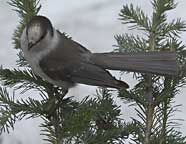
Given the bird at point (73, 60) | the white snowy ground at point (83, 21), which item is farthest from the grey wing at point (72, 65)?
the white snowy ground at point (83, 21)

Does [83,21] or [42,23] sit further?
[83,21]

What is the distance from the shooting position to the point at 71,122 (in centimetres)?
75

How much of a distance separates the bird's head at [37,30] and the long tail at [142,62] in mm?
136

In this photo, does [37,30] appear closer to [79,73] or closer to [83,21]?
[79,73]

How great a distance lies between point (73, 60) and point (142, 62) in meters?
0.27

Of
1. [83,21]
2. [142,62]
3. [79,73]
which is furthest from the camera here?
[83,21]

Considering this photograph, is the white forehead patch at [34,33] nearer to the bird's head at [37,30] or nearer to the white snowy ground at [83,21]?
the bird's head at [37,30]

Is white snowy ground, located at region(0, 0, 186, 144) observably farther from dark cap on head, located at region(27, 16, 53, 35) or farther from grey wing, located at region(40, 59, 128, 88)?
dark cap on head, located at region(27, 16, 53, 35)

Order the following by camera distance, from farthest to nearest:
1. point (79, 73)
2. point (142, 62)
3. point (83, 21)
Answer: point (83, 21) → point (79, 73) → point (142, 62)

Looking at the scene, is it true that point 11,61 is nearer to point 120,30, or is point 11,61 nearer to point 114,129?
point 120,30

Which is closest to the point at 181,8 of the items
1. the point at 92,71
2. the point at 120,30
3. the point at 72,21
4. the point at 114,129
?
the point at 120,30

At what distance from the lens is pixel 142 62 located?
1.08 m

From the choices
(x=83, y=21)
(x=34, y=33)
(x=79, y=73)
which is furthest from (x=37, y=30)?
(x=83, y=21)

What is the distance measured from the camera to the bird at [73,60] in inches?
39.8
